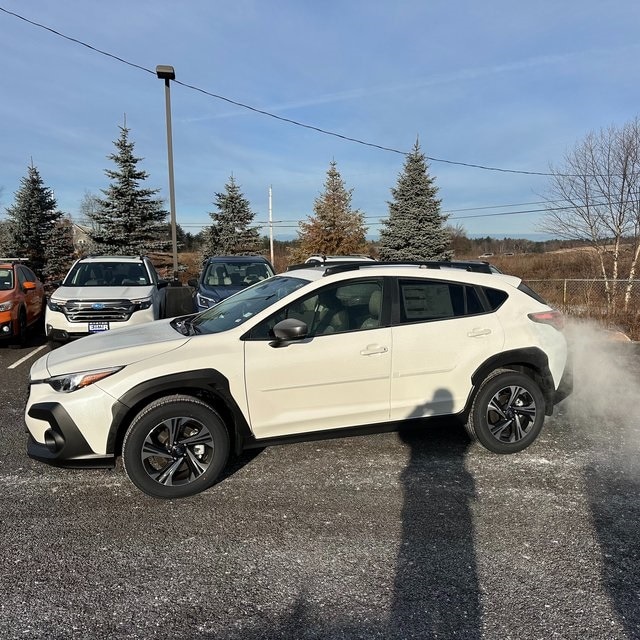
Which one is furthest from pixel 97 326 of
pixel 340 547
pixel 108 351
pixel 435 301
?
pixel 340 547

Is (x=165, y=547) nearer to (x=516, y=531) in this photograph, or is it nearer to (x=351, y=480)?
(x=351, y=480)

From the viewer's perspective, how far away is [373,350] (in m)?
3.91

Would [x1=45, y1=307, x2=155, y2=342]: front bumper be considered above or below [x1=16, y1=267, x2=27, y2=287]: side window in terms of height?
below

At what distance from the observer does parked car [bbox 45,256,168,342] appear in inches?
307

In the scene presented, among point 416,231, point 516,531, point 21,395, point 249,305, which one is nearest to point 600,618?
point 516,531

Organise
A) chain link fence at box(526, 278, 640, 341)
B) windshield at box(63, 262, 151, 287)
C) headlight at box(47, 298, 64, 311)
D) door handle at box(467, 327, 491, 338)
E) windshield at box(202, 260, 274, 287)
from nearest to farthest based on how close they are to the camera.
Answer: door handle at box(467, 327, 491, 338)
headlight at box(47, 298, 64, 311)
windshield at box(63, 262, 151, 287)
windshield at box(202, 260, 274, 287)
chain link fence at box(526, 278, 640, 341)

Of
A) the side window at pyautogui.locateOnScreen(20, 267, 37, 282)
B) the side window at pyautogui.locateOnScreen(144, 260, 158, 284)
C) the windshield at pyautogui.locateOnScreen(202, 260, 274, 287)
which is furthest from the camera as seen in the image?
the side window at pyautogui.locateOnScreen(20, 267, 37, 282)

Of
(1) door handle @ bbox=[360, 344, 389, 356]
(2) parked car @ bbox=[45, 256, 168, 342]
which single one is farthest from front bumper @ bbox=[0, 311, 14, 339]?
(1) door handle @ bbox=[360, 344, 389, 356]

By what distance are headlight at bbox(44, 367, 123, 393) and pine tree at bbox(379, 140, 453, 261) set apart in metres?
23.8

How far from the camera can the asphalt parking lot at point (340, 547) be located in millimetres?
2418

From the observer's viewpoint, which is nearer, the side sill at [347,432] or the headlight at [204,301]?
the side sill at [347,432]

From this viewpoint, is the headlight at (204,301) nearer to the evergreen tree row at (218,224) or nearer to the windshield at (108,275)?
the windshield at (108,275)

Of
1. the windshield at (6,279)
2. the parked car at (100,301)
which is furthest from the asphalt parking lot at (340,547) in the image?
the windshield at (6,279)

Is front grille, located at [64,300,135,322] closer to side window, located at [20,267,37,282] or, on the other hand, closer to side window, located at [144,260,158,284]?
side window, located at [144,260,158,284]
